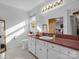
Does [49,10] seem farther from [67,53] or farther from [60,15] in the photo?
[67,53]

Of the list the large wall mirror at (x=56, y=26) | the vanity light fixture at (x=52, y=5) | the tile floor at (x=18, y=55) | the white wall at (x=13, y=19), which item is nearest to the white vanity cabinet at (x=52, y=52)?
the large wall mirror at (x=56, y=26)

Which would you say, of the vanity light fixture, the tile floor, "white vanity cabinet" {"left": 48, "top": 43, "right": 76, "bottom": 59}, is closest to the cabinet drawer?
"white vanity cabinet" {"left": 48, "top": 43, "right": 76, "bottom": 59}

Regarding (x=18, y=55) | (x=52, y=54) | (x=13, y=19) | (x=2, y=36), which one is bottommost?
(x=18, y=55)

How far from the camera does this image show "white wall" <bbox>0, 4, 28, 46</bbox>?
23.3 feet

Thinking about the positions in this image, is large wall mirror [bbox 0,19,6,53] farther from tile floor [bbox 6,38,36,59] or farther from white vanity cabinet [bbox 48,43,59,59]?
white vanity cabinet [bbox 48,43,59,59]

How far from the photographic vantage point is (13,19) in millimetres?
7535

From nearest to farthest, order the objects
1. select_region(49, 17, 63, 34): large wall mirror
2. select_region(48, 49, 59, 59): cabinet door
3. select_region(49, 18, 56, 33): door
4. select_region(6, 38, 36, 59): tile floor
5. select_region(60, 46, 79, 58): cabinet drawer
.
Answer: select_region(60, 46, 79, 58): cabinet drawer → select_region(48, 49, 59, 59): cabinet door → select_region(49, 17, 63, 34): large wall mirror → select_region(49, 18, 56, 33): door → select_region(6, 38, 36, 59): tile floor

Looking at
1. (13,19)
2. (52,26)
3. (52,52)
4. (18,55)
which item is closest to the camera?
(52,52)

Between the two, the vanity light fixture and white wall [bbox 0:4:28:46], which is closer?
the vanity light fixture

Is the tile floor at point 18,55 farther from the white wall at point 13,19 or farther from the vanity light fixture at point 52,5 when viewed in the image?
the vanity light fixture at point 52,5

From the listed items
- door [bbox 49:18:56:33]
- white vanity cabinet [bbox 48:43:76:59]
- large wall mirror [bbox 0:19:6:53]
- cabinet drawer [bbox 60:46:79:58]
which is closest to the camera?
cabinet drawer [bbox 60:46:79:58]

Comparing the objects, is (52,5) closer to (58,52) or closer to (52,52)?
(52,52)

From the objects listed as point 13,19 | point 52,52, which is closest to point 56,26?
point 52,52

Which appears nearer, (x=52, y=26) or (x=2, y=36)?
(x=52, y=26)
